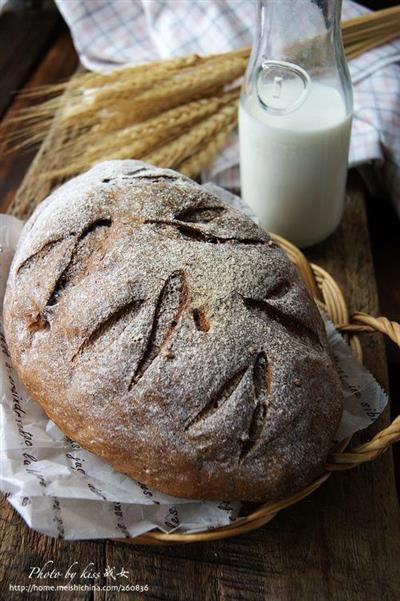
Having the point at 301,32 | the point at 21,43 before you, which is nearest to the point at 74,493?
the point at 301,32

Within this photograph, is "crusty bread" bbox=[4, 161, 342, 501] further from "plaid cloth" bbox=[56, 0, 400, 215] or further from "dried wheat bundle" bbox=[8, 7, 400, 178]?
"plaid cloth" bbox=[56, 0, 400, 215]

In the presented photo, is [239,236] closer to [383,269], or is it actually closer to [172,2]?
[383,269]

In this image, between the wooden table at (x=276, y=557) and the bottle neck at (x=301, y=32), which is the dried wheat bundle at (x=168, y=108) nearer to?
the bottle neck at (x=301, y=32)

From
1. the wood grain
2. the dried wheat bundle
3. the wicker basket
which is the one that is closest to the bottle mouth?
the dried wheat bundle

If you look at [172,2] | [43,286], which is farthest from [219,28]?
[43,286]

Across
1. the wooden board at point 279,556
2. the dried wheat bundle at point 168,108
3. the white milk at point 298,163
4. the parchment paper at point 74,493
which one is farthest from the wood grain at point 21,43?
the wooden board at point 279,556
